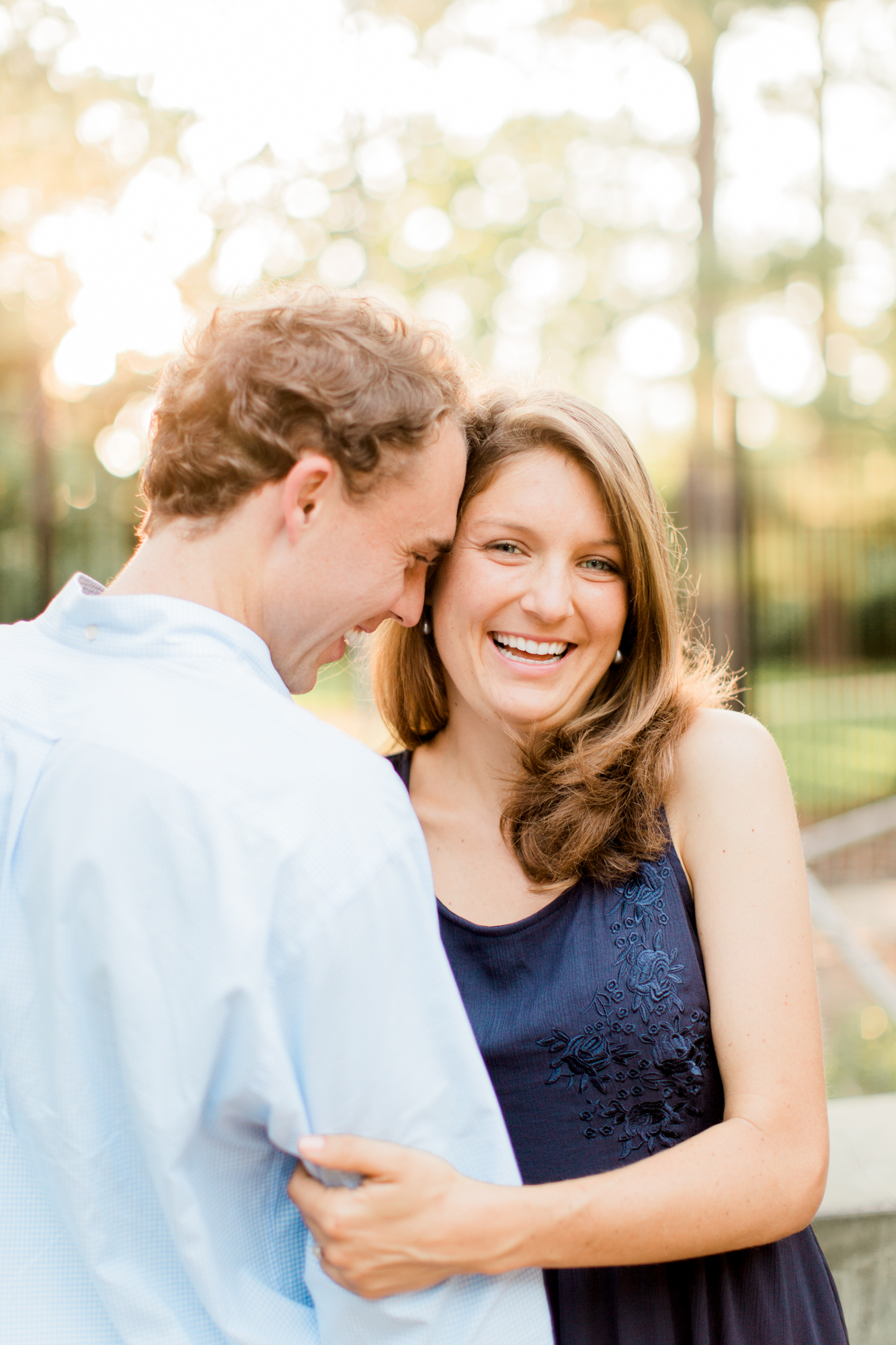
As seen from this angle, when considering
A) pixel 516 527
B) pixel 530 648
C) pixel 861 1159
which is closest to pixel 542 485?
pixel 516 527

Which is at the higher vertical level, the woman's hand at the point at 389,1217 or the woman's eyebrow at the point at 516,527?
the woman's eyebrow at the point at 516,527

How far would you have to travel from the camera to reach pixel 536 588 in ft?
6.57

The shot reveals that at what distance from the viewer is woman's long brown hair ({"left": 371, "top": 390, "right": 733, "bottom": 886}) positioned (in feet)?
6.21

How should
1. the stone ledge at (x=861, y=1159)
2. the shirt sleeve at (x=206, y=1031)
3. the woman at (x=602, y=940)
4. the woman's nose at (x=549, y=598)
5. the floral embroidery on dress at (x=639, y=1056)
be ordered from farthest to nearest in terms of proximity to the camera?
the stone ledge at (x=861, y=1159) → the woman's nose at (x=549, y=598) → the floral embroidery on dress at (x=639, y=1056) → the woman at (x=602, y=940) → the shirt sleeve at (x=206, y=1031)

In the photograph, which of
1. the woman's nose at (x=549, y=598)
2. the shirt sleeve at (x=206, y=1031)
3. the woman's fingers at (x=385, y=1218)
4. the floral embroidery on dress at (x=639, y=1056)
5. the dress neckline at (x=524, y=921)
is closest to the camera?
the shirt sleeve at (x=206, y=1031)

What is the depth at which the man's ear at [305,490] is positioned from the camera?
1.42 m

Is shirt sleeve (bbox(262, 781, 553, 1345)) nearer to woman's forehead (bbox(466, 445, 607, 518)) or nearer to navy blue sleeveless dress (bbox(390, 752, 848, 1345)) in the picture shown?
navy blue sleeveless dress (bbox(390, 752, 848, 1345))

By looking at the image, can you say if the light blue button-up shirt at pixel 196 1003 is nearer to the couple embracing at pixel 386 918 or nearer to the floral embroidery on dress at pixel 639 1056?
the couple embracing at pixel 386 918

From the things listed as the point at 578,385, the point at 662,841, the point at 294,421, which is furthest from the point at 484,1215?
the point at 578,385

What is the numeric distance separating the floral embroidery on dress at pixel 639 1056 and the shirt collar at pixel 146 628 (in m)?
0.81

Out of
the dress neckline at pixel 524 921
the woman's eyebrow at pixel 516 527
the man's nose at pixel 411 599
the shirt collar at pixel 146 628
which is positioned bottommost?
the dress neckline at pixel 524 921

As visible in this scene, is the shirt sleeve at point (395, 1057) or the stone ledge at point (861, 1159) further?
the stone ledge at point (861, 1159)

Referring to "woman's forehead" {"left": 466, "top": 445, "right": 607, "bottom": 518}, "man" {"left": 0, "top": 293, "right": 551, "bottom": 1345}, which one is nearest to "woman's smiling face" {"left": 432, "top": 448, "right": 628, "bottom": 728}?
"woman's forehead" {"left": 466, "top": 445, "right": 607, "bottom": 518}

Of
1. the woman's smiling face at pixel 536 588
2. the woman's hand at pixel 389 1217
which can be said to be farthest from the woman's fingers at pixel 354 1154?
the woman's smiling face at pixel 536 588
